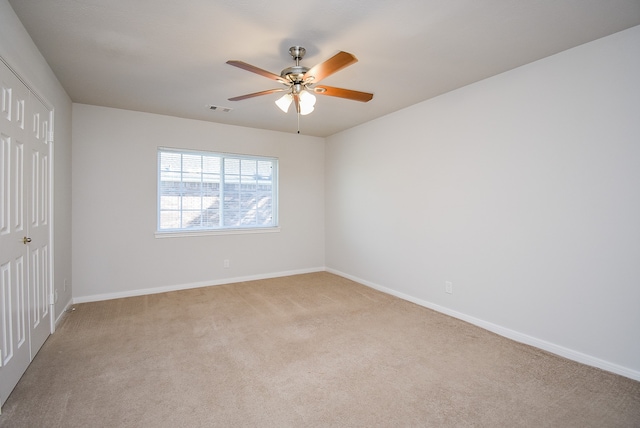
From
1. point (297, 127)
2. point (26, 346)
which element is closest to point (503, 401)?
point (26, 346)

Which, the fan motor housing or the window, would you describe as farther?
the window

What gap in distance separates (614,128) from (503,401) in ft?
6.83

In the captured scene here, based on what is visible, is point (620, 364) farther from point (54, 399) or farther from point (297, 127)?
point (297, 127)

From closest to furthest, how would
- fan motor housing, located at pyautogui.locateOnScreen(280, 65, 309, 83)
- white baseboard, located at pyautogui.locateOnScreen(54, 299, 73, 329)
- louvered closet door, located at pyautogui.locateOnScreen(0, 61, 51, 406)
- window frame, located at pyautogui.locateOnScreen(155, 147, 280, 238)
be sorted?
louvered closet door, located at pyautogui.locateOnScreen(0, 61, 51, 406)
fan motor housing, located at pyautogui.locateOnScreen(280, 65, 309, 83)
white baseboard, located at pyautogui.locateOnScreen(54, 299, 73, 329)
window frame, located at pyautogui.locateOnScreen(155, 147, 280, 238)

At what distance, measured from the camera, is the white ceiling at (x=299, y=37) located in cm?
200

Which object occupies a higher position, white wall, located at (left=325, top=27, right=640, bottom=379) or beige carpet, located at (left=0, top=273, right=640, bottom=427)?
white wall, located at (left=325, top=27, right=640, bottom=379)

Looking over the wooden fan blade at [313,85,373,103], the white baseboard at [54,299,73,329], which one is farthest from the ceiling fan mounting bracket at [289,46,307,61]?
the white baseboard at [54,299,73,329]

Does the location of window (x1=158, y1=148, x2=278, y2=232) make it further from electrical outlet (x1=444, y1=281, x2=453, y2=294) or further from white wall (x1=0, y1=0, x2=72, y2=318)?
electrical outlet (x1=444, y1=281, x2=453, y2=294)

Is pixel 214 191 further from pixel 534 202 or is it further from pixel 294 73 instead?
pixel 534 202

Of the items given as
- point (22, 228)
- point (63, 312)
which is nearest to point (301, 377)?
point (22, 228)

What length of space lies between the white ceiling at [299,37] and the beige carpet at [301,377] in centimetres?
245

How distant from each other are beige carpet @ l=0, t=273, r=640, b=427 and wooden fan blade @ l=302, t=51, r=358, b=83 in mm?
2119

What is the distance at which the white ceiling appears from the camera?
1998mm

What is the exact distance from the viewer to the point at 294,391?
6.88 feet
